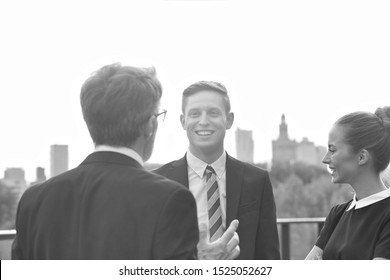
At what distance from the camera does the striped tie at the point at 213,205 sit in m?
2.33

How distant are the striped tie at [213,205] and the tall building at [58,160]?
60 centimetres

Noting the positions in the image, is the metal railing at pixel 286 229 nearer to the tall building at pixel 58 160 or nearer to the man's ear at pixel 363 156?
the tall building at pixel 58 160

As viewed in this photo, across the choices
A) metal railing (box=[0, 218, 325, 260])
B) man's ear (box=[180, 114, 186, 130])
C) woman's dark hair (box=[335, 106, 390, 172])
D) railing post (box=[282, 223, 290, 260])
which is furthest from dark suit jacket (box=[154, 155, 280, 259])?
railing post (box=[282, 223, 290, 260])

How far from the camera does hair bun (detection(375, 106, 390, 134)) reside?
2361 millimetres

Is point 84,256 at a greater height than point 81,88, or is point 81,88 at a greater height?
point 81,88

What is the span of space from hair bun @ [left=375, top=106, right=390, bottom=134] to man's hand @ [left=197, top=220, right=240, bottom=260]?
1001mm

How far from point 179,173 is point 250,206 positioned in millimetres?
328

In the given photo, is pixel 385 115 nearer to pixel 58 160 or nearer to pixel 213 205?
pixel 213 205

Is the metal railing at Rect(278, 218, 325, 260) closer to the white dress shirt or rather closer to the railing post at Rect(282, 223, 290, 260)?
the railing post at Rect(282, 223, 290, 260)

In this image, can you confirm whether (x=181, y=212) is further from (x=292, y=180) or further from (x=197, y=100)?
(x=292, y=180)

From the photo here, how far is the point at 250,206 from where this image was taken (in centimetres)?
234
